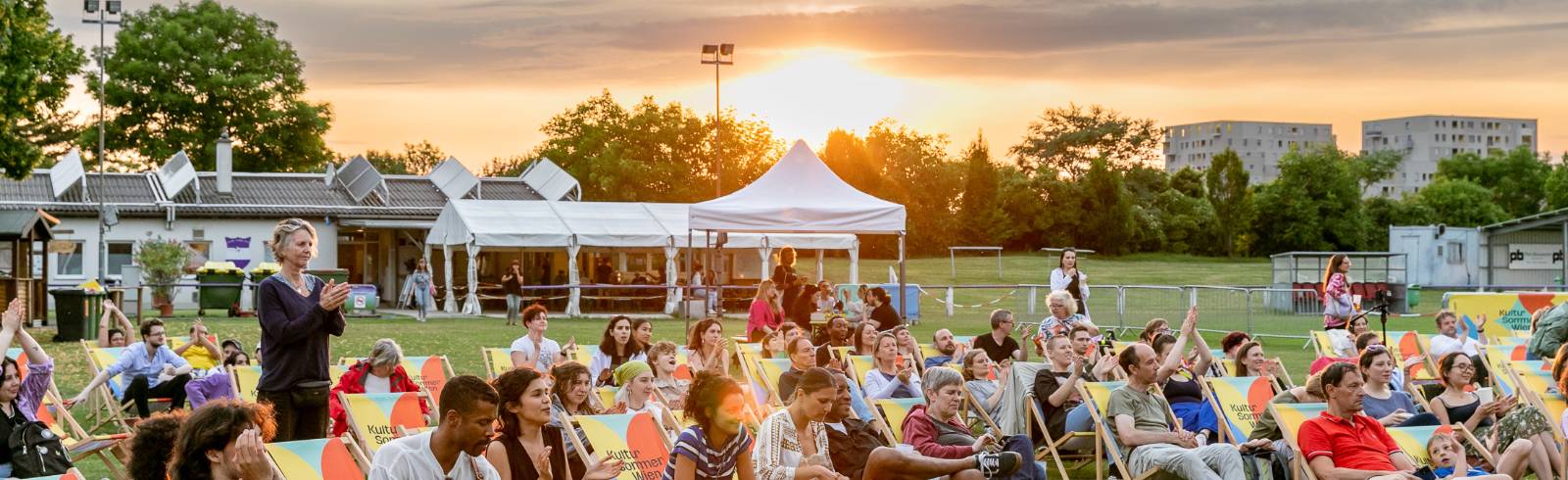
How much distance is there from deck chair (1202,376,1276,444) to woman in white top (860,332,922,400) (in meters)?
1.73

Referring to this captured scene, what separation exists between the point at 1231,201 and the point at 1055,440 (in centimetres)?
6168

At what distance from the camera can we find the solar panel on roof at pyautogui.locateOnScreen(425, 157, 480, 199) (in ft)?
152

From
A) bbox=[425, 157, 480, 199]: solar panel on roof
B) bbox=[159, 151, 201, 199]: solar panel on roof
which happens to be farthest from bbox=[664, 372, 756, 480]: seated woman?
bbox=[425, 157, 480, 199]: solar panel on roof

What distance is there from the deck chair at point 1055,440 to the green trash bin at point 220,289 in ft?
83.8

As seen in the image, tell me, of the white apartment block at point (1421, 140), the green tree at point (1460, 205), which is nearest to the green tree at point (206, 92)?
the green tree at point (1460, 205)

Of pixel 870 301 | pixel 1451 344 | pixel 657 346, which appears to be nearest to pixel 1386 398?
pixel 657 346

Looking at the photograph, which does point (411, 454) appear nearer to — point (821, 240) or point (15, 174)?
point (15, 174)

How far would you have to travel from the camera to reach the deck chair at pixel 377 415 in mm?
7898

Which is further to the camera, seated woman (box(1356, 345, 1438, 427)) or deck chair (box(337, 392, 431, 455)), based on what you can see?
seated woman (box(1356, 345, 1438, 427))

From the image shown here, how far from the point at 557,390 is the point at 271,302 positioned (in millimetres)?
1286

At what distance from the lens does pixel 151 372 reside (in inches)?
444

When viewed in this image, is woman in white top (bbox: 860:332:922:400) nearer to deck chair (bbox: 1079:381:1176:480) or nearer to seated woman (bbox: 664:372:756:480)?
deck chair (bbox: 1079:381:1176:480)

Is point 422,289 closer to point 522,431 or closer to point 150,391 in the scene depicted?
point 150,391

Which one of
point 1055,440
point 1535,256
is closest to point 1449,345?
point 1055,440
